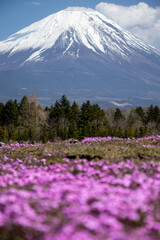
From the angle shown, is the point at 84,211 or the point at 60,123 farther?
the point at 60,123

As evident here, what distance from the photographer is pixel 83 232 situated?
3.85 metres

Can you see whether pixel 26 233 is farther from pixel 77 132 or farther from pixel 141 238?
pixel 77 132

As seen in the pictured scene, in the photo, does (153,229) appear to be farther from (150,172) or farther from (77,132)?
(77,132)

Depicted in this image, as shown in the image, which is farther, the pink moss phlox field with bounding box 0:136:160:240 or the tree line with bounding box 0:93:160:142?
the tree line with bounding box 0:93:160:142

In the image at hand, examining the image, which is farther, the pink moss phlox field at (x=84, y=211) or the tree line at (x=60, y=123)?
the tree line at (x=60, y=123)

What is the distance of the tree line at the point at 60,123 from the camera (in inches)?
2457

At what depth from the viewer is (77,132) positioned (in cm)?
6338

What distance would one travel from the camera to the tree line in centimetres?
6241

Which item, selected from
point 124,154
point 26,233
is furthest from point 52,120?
point 26,233

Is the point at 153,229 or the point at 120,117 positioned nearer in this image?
the point at 153,229

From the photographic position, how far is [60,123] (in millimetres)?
80500

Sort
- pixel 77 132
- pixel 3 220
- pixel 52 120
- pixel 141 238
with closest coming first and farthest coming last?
pixel 141 238
pixel 3 220
pixel 77 132
pixel 52 120

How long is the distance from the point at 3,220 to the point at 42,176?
7.48 feet

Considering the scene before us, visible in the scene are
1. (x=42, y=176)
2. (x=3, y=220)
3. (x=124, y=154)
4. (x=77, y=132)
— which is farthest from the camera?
(x=77, y=132)
